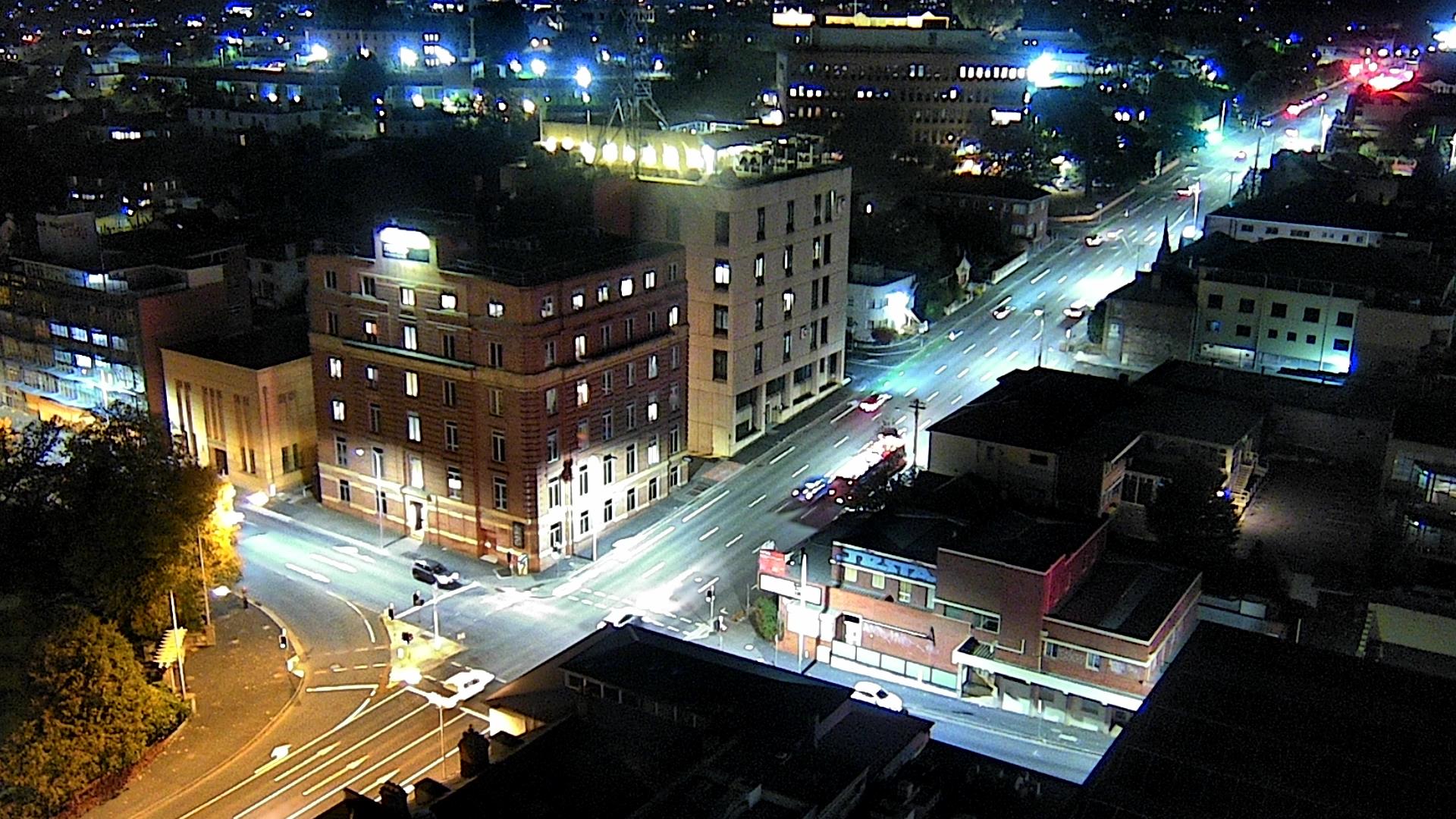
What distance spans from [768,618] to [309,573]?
17.6m

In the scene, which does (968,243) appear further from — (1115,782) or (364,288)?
(1115,782)

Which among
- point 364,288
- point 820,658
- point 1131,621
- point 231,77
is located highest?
point 231,77

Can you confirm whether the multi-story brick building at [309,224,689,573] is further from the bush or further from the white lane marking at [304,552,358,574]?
the bush

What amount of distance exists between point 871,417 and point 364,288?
81.0 ft

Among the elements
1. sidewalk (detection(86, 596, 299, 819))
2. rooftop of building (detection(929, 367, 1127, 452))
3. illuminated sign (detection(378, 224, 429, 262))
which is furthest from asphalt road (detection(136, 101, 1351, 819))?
illuminated sign (detection(378, 224, 429, 262))

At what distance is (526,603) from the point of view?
147ft

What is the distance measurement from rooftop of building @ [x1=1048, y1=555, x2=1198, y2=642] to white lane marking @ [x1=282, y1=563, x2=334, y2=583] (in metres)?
26.1

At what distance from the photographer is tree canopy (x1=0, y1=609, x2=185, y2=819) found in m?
31.1

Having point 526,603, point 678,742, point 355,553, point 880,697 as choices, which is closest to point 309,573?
point 355,553

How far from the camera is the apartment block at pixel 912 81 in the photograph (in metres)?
117

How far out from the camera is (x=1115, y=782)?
2500cm

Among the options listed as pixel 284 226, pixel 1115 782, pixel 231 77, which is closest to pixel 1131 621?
pixel 1115 782

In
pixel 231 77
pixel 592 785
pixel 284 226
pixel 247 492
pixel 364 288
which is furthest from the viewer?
pixel 231 77

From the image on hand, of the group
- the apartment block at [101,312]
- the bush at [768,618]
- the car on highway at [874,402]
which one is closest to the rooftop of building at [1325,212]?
the car on highway at [874,402]
